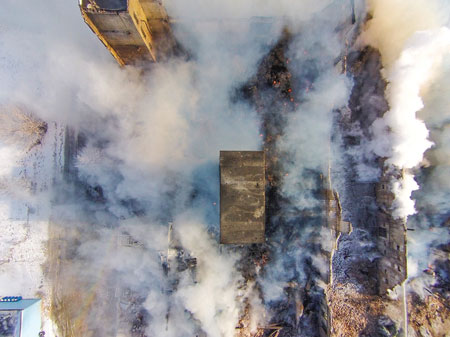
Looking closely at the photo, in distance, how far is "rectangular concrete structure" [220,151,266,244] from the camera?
19.5 ft

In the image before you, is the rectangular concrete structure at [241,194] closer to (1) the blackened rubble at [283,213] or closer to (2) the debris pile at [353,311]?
(1) the blackened rubble at [283,213]

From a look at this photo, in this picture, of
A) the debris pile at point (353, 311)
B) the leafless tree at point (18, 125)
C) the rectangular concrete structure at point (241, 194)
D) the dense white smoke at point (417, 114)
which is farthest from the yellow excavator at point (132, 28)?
the debris pile at point (353, 311)

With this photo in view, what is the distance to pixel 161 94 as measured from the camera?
710 cm

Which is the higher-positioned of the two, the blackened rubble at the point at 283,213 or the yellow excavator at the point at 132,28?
the yellow excavator at the point at 132,28

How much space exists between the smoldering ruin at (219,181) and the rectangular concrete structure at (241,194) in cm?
98

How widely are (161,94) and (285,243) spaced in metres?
5.33

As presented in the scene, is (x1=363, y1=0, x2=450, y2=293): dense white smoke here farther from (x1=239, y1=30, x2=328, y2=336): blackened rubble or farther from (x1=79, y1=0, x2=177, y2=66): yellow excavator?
(x1=79, y1=0, x2=177, y2=66): yellow excavator

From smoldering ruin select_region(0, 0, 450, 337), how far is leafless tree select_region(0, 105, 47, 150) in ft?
0.63

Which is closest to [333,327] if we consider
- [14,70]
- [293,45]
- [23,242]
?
[293,45]

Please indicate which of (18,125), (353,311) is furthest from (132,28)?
(353,311)

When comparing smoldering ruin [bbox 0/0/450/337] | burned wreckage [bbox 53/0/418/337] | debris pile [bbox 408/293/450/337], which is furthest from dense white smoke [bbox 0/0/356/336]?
debris pile [bbox 408/293/450/337]

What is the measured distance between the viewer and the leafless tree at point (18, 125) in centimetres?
733

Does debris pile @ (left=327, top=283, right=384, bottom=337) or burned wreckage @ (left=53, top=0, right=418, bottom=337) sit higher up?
burned wreckage @ (left=53, top=0, right=418, bottom=337)

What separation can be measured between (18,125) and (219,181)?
5.85 meters
